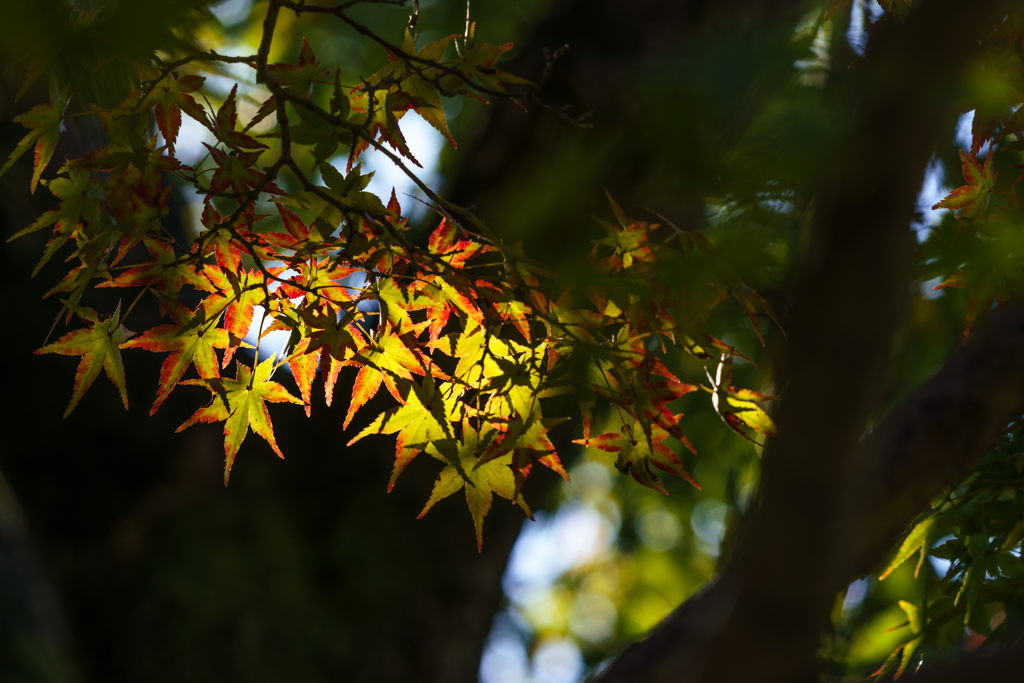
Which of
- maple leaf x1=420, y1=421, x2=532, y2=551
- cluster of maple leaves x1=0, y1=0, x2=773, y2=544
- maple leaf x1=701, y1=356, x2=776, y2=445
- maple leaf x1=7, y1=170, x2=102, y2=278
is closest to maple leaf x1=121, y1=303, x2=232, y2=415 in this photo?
cluster of maple leaves x1=0, y1=0, x2=773, y2=544

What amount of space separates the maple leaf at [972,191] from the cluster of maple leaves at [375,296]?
348 millimetres

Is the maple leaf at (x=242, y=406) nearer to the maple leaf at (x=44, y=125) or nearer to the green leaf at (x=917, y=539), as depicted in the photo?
the maple leaf at (x=44, y=125)

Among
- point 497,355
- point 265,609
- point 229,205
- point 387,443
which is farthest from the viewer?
point 229,205

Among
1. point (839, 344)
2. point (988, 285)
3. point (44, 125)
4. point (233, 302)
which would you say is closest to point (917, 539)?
point (988, 285)

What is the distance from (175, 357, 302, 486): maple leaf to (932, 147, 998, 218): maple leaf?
82cm

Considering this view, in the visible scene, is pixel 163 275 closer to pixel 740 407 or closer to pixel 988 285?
pixel 740 407

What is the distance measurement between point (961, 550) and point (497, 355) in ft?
2.45

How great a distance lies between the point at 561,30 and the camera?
1380mm

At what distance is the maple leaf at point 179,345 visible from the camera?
69 centimetres

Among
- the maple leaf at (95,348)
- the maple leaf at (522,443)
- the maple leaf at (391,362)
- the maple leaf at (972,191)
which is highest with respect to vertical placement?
the maple leaf at (95,348)

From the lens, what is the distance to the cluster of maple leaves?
62 cm

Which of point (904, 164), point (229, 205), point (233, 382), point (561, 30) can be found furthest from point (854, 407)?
point (229, 205)

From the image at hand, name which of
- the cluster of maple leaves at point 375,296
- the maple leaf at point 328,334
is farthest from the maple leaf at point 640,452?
the maple leaf at point 328,334

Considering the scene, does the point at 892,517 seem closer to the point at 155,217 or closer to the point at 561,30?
the point at 155,217
